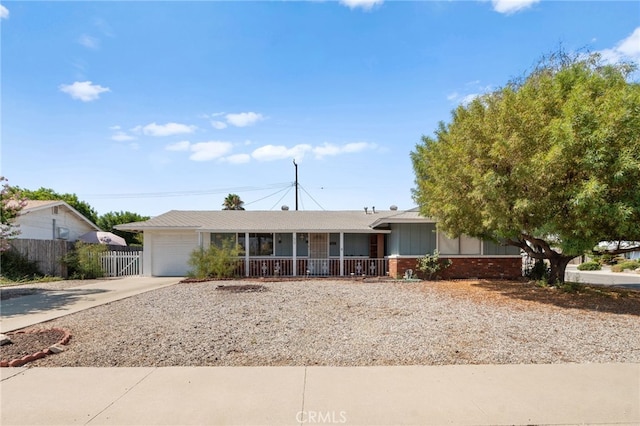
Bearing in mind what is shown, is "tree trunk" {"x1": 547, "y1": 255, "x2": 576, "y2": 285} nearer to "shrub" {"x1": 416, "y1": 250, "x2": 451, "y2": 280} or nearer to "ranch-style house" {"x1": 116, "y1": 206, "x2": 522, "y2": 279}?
"ranch-style house" {"x1": 116, "y1": 206, "x2": 522, "y2": 279}

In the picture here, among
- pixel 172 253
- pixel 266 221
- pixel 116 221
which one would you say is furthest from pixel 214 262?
pixel 116 221

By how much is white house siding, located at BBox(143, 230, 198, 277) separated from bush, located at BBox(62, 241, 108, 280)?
7.04 feet

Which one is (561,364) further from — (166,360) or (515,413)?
(166,360)

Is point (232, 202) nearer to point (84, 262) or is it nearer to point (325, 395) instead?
point (84, 262)

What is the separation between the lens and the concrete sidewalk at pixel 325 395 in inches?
152

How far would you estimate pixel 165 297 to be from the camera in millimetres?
11758

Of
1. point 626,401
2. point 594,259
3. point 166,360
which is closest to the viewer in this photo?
point 626,401

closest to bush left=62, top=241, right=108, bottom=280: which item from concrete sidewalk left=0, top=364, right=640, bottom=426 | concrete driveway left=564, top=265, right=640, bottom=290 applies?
concrete sidewalk left=0, top=364, right=640, bottom=426

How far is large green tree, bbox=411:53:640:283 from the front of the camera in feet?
29.5

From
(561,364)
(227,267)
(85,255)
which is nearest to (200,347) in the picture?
(561,364)

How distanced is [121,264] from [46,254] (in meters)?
3.25

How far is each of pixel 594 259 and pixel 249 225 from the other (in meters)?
27.4

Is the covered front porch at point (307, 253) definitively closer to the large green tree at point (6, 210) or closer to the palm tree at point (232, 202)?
the large green tree at point (6, 210)

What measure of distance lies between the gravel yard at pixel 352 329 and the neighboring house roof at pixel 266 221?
646 cm
